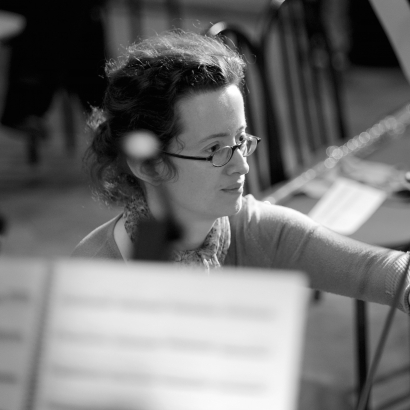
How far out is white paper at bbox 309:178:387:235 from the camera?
1.28m

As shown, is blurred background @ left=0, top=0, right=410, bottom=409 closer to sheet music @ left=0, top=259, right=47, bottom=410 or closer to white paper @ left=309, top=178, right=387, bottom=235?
white paper @ left=309, top=178, right=387, bottom=235

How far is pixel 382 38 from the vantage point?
594cm

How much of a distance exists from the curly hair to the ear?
2 cm

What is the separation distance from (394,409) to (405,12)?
1117 mm

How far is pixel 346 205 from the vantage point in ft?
4.54

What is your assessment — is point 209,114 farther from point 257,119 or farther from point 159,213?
point 257,119

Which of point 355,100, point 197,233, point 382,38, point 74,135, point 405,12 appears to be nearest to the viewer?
point 405,12

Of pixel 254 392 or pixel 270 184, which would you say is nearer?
pixel 254 392

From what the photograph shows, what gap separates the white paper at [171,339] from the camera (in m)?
0.51

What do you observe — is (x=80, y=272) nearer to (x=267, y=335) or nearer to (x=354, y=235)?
(x=267, y=335)

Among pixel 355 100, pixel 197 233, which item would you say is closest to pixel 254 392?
pixel 197 233

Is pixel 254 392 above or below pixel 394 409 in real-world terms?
above

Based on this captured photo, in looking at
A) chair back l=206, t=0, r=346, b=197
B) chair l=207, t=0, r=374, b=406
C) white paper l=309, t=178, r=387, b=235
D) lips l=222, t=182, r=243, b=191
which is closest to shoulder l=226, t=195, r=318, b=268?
lips l=222, t=182, r=243, b=191

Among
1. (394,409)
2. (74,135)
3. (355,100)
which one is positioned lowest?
(394,409)
